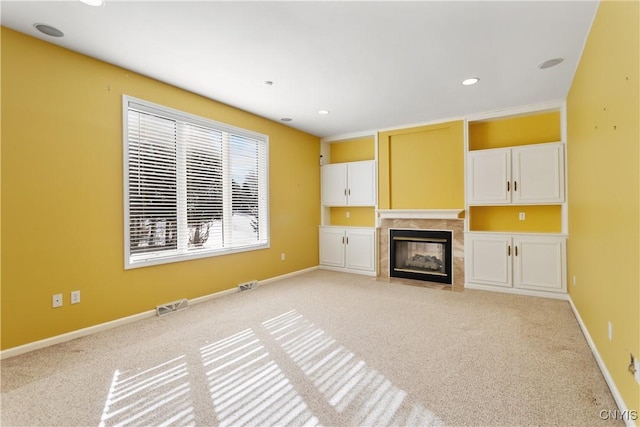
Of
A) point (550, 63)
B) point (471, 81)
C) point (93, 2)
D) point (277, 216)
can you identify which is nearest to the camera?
point (93, 2)

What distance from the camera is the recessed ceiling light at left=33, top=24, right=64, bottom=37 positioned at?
8.34 feet

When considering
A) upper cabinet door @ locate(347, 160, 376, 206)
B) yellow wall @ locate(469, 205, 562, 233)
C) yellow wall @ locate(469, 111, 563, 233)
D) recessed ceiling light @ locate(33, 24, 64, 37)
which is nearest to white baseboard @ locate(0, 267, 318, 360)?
recessed ceiling light @ locate(33, 24, 64, 37)

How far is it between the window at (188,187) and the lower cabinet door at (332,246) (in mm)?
1536

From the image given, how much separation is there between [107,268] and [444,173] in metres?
4.90

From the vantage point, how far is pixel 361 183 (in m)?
5.97

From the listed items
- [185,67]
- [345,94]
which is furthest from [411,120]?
[185,67]

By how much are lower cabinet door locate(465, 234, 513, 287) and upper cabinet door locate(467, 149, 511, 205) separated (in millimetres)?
567

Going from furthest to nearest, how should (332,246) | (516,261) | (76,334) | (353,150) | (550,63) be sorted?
(353,150) → (332,246) → (516,261) → (550,63) → (76,334)

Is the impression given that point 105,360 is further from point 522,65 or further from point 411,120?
point 411,120

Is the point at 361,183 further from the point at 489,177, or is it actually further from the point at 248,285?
the point at 248,285

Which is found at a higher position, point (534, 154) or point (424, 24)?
point (424, 24)

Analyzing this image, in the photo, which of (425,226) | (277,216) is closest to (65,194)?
(277,216)

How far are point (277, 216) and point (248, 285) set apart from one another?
128cm

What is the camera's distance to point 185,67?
10.6 ft
